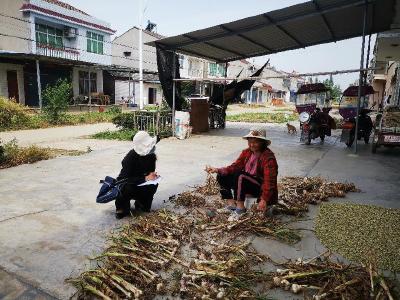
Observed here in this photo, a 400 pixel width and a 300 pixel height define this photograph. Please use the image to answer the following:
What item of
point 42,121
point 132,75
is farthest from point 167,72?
point 132,75

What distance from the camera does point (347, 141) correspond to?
33.9 feet

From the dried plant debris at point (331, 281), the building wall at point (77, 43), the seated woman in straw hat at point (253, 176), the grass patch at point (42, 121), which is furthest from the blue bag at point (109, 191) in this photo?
the building wall at point (77, 43)

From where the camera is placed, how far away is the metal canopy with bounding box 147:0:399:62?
366 inches

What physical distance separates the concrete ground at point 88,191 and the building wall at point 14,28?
1544 cm

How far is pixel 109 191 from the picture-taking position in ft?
13.4

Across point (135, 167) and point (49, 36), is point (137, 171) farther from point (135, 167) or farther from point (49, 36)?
point (49, 36)

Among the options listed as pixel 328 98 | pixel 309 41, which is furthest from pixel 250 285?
pixel 309 41

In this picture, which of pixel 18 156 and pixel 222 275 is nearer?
pixel 222 275

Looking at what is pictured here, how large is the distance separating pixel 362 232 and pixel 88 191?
13.4 feet

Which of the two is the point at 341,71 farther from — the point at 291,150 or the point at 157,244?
the point at 157,244

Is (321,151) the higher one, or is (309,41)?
(309,41)

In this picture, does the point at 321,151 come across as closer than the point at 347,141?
Yes

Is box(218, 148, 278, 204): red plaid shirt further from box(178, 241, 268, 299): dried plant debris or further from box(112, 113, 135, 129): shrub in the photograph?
box(112, 113, 135, 129): shrub

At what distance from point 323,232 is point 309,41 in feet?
37.0
